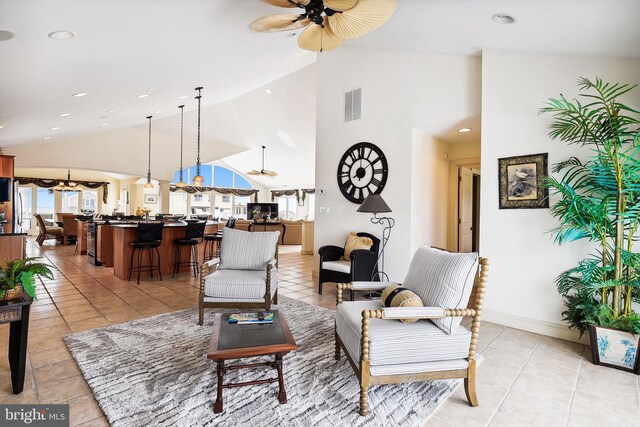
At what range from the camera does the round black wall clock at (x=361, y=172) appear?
5.08 meters

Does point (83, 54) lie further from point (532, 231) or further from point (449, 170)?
point (449, 170)

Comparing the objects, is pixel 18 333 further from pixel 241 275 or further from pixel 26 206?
pixel 26 206

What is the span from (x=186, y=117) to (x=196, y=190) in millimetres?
5284

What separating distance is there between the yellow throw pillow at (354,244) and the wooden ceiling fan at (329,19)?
8.59ft

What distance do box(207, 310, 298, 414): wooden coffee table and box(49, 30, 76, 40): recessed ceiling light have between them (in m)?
2.86

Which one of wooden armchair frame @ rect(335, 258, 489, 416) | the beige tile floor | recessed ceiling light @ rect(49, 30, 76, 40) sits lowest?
the beige tile floor

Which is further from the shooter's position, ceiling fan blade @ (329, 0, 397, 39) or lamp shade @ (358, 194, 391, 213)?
lamp shade @ (358, 194, 391, 213)

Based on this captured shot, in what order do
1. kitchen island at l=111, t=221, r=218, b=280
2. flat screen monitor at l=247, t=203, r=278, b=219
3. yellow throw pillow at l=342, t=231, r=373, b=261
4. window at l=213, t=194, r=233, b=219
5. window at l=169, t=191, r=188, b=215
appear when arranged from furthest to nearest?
window at l=213, t=194, r=233, b=219 → window at l=169, t=191, r=188, b=215 → flat screen monitor at l=247, t=203, r=278, b=219 → kitchen island at l=111, t=221, r=218, b=280 → yellow throw pillow at l=342, t=231, r=373, b=261

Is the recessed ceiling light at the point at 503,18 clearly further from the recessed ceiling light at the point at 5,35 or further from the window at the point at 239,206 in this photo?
the window at the point at 239,206

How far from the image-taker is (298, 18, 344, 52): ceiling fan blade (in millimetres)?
2969

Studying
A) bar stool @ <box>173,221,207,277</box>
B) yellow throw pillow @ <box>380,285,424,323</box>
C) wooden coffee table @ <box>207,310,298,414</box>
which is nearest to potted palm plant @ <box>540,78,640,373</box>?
yellow throw pillow @ <box>380,285,424,323</box>

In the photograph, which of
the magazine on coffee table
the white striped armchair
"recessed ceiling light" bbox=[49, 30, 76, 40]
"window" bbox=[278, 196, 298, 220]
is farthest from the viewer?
"window" bbox=[278, 196, 298, 220]

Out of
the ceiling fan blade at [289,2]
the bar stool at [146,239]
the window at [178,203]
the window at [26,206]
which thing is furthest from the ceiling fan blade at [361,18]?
the window at [26,206]

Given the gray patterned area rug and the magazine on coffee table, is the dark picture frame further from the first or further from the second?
the magazine on coffee table
